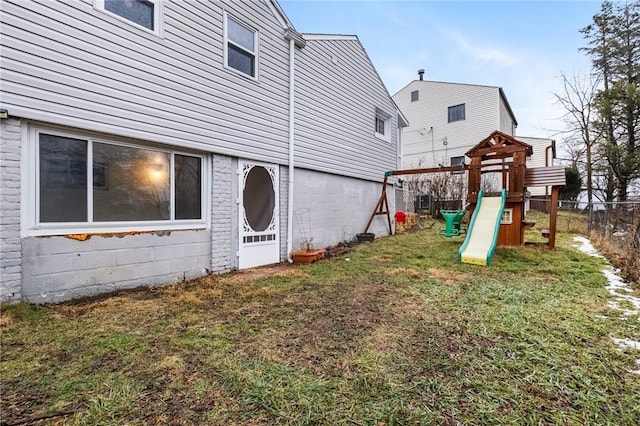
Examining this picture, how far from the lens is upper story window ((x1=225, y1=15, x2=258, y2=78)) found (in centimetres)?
573

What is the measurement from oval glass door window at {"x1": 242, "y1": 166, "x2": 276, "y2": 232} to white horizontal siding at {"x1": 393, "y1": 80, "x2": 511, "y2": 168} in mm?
13788

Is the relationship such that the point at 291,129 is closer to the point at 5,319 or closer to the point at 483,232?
the point at 483,232

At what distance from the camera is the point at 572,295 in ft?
13.5

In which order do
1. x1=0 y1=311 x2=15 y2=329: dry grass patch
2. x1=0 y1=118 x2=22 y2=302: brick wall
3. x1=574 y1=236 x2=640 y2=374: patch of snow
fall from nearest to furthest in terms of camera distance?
x1=574 y1=236 x2=640 y2=374: patch of snow
x1=0 y1=311 x2=15 y2=329: dry grass patch
x1=0 y1=118 x2=22 y2=302: brick wall

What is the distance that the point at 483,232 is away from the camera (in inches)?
284

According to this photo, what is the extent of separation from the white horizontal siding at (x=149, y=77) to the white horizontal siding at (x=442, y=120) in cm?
1438

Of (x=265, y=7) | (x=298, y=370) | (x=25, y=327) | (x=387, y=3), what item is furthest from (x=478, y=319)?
(x=387, y=3)

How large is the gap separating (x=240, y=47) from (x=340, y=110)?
3.51 meters

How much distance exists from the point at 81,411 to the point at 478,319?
349 centimetres

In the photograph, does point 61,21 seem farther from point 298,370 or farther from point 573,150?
point 573,150

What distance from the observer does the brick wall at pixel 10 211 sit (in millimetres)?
3293

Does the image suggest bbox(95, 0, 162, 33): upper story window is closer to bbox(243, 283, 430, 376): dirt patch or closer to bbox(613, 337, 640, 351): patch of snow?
bbox(243, 283, 430, 376): dirt patch

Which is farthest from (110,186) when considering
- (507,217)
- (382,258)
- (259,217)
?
(507,217)

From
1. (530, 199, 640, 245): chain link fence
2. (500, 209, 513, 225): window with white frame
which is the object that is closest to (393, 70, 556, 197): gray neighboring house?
(530, 199, 640, 245): chain link fence
